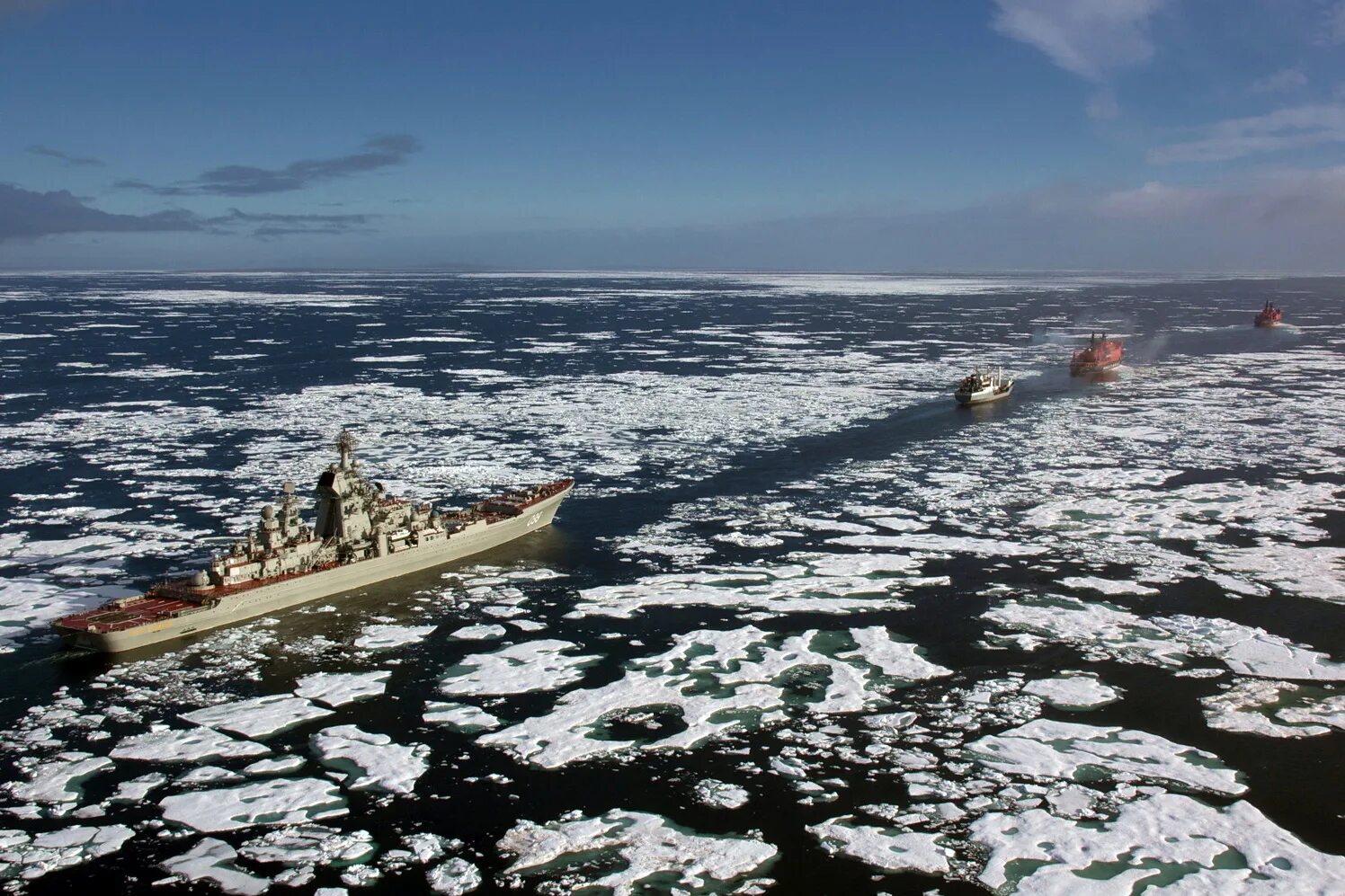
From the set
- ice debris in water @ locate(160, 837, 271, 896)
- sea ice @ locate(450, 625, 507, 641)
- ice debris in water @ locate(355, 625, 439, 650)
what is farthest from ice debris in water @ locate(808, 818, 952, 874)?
ice debris in water @ locate(355, 625, 439, 650)

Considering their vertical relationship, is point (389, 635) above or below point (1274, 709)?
below

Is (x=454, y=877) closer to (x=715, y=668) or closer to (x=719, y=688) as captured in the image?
(x=719, y=688)

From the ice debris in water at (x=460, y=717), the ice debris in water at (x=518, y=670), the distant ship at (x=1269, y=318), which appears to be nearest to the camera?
the ice debris in water at (x=460, y=717)

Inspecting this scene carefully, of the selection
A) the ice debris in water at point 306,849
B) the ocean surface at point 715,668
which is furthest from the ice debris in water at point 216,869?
the ice debris in water at point 306,849

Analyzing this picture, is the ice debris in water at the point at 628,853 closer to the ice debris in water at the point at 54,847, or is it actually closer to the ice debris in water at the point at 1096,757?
Answer: the ice debris in water at the point at 1096,757

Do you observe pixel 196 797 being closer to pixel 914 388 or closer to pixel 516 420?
pixel 516 420

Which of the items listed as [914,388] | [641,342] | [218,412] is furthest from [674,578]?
[641,342]

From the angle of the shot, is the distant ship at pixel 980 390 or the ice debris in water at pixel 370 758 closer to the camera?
the ice debris in water at pixel 370 758

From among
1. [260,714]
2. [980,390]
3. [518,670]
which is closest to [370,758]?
[260,714]
